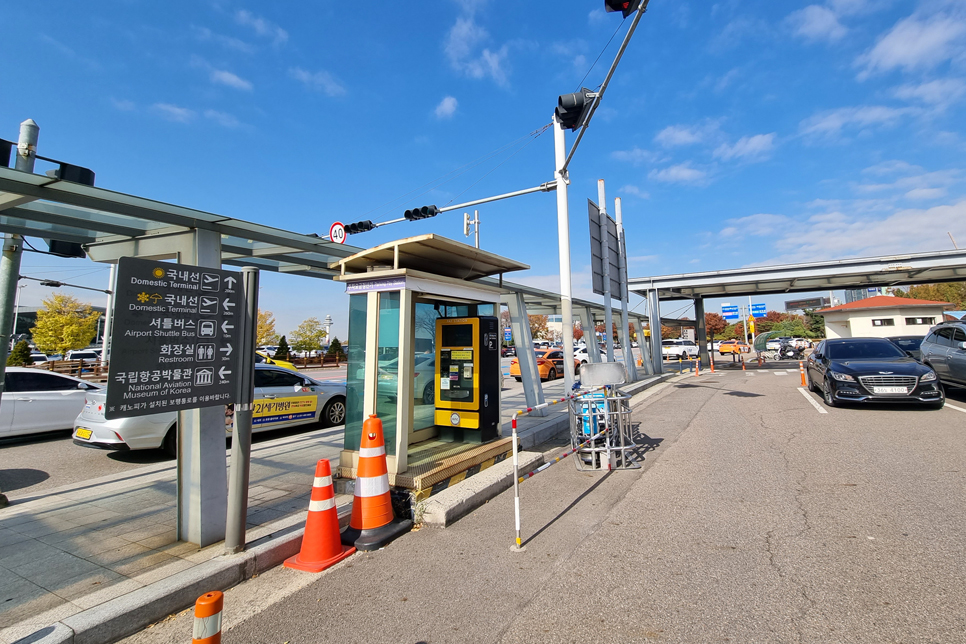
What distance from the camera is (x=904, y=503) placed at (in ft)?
14.7

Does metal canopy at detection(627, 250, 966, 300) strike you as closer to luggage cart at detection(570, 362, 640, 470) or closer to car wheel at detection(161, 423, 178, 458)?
luggage cart at detection(570, 362, 640, 470)

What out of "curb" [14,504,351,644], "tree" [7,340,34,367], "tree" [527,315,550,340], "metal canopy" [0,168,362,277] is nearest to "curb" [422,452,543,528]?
"curb" [14,504,351,644]

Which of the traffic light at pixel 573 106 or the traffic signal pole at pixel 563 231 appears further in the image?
the traffic signal pole at pixel 563 231

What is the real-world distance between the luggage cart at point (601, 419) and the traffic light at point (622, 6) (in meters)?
4.24

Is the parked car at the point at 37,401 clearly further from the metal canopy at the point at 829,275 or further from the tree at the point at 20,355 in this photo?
the metal canopy at the point at 829,275

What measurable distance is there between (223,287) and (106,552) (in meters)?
2.61

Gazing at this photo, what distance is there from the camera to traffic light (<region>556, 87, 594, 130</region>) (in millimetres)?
6891

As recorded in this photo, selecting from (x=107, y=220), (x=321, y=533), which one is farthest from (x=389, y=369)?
(x=107, y=220)

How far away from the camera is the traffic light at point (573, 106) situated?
689 centimetres

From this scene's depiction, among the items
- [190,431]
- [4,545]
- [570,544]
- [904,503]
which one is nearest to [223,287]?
[190,431]

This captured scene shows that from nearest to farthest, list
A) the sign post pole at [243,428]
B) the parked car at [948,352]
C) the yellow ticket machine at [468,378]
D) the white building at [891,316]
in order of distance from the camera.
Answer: the sign post pole at [243,428] → the yellow ticket machine at [468,378] → the parked car at [948,352] → the white building at [891,316]

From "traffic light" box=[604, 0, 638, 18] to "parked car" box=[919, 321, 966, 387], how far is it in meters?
10.3

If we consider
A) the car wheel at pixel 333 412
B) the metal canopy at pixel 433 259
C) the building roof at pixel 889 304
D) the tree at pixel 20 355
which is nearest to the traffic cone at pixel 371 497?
the metal canopy at pixel 433 259

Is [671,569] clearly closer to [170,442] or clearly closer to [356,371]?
[356,371]
